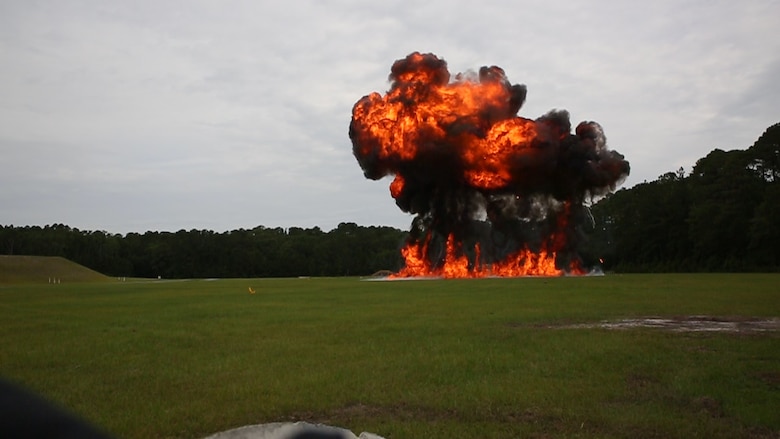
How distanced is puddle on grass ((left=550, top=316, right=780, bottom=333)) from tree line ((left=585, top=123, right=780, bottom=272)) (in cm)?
5314

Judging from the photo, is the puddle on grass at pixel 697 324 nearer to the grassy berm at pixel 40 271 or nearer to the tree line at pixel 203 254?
the grassy berm at pixel 40 271

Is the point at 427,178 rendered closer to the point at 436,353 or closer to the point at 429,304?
the point at 429,304

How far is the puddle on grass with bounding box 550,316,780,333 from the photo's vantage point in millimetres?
15680

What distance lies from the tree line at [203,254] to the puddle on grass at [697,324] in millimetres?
83602

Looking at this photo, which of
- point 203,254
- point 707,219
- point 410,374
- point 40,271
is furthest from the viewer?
point 203,254

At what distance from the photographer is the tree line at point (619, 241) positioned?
235ft

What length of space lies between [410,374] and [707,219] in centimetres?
7295

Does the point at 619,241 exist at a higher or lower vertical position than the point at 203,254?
higher

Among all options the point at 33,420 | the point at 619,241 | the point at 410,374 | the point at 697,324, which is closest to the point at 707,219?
the point at 619,241

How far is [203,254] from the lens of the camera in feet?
343

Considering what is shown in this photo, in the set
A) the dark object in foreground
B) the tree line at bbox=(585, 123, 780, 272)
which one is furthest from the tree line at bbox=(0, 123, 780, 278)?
the dark object in foreground

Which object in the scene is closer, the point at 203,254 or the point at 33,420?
the point at 33,420

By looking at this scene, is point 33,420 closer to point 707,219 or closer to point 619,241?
point 707,219

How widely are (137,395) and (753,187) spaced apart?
77.9 m
